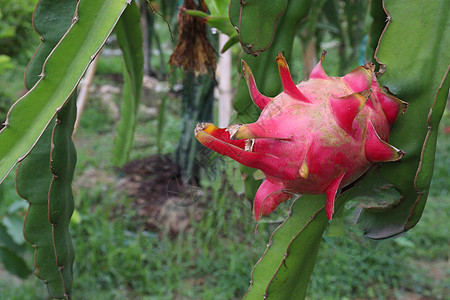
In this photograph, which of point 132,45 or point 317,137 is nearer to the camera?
point 317,137

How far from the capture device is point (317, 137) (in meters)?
0.40

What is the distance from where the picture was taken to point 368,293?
1803 mm

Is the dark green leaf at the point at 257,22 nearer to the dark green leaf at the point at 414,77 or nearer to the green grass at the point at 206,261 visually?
the dark green leaf at the point at 414,77

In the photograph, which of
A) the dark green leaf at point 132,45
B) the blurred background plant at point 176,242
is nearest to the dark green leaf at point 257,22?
the dark green leaf at point 132,45

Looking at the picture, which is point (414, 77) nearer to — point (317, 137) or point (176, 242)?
point (317, 137)

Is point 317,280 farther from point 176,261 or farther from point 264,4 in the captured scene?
point 264,4

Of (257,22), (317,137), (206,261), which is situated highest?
(257,22)

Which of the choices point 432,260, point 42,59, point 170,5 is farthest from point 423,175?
point 432,260

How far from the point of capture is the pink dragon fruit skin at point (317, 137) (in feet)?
1.31

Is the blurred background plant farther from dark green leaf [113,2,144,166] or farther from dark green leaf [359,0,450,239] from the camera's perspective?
dark green leaf [359,0,450,239]

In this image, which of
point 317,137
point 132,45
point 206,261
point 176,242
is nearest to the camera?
point 317,137

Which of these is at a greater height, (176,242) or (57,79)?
(57,79)

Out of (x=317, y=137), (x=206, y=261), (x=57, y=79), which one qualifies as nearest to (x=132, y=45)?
(x=57, y=79)

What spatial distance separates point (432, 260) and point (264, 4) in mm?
1878
